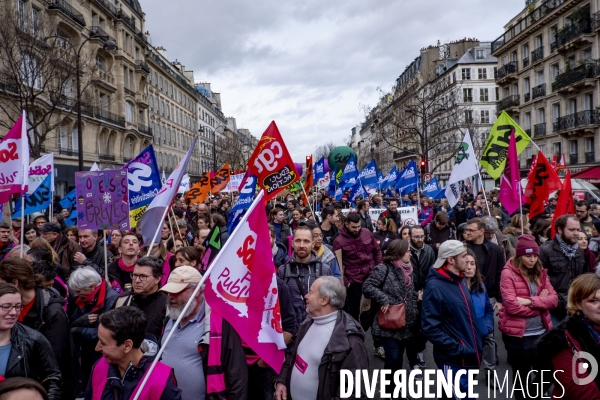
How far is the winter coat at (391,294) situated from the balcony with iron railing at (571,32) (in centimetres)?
3353

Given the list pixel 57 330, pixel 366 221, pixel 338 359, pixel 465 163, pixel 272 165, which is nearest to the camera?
pixel 338 359

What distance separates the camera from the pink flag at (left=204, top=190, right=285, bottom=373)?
10.6 ft

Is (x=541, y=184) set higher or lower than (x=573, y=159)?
lower

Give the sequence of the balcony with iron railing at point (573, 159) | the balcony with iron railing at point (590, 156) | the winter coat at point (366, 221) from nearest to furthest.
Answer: the winter coat at point (366, 221) → the balcony with iron railing at point (590, 156) → the balcony with iron railing at point (573, 159)

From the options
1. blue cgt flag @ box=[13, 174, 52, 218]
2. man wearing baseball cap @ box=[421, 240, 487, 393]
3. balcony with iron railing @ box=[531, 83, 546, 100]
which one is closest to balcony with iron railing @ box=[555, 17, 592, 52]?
balcony with iron railing @ box=[531, 83, 546, 100]

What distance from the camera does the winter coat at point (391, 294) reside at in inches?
203

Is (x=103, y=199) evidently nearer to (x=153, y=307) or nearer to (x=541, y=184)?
(x=153, y=307)

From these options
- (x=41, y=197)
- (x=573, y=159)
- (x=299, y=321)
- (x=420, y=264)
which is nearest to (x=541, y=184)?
(x=420, y=264)

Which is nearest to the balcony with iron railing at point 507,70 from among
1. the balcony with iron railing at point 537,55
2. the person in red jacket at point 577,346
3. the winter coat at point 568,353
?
the balcony with iron railing at point 537,55

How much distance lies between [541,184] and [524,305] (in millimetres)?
4802

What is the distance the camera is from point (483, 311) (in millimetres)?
4680

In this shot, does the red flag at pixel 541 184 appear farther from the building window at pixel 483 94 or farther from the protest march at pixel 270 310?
the building window at pixel 483 94

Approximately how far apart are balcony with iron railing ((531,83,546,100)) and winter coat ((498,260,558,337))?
38227 millimetres

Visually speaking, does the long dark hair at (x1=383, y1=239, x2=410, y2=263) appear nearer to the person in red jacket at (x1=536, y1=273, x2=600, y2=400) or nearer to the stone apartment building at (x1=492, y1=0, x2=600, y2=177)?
the person in red jacket at (x1=536, y1=273, x2=600, y2=400)
